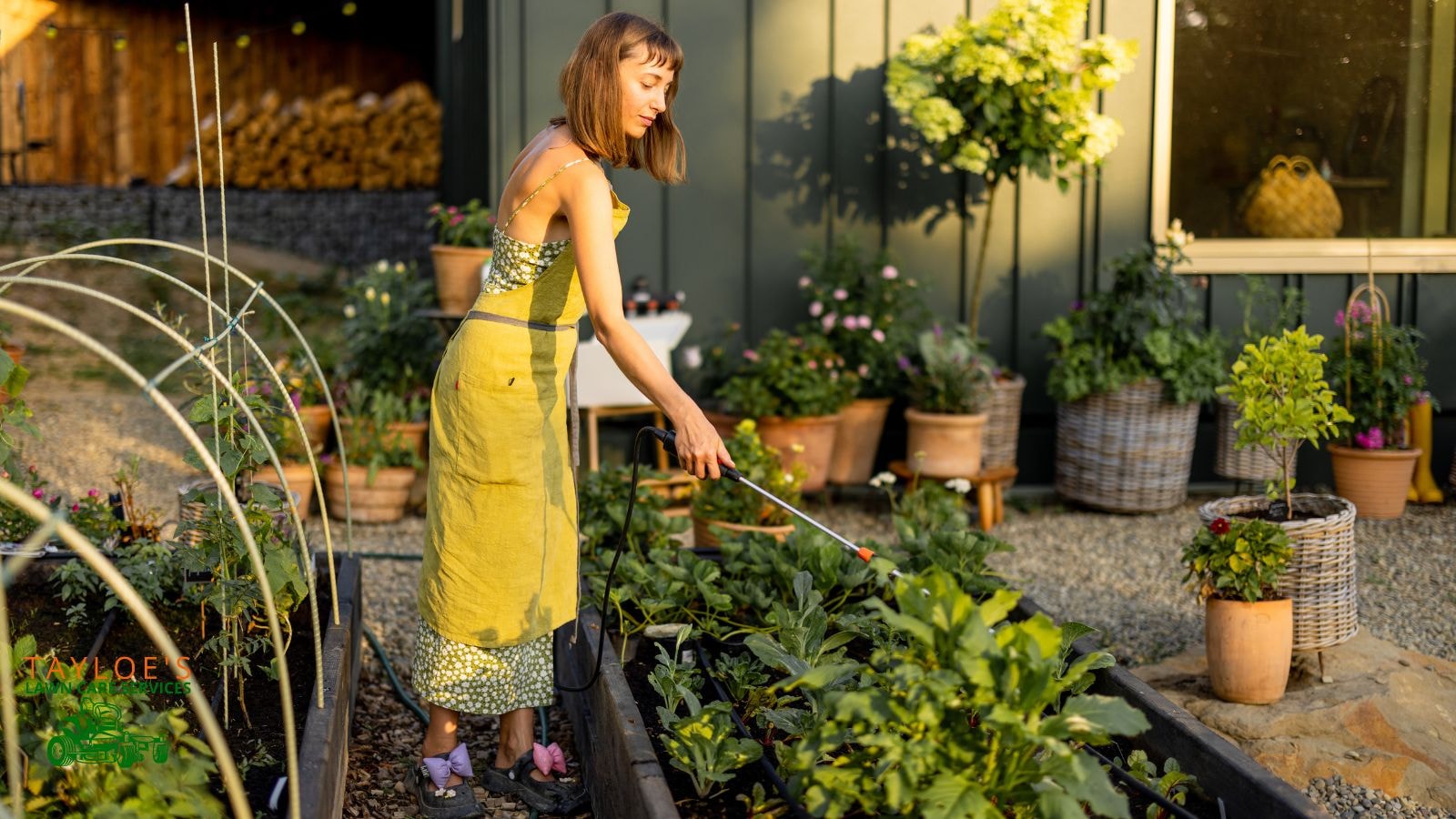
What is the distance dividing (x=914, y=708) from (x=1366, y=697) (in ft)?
6.07

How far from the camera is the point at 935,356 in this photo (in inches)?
214

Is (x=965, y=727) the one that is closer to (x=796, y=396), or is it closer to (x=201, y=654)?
(x=201, y=654)

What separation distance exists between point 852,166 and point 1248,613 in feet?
9.91

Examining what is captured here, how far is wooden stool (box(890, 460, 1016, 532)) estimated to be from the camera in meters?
5.39

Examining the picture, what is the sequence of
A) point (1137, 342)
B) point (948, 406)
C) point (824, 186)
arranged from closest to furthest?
1. point (948, 406)
2. point (1137, 342)
3. point (824, 186)

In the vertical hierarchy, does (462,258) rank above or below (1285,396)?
above

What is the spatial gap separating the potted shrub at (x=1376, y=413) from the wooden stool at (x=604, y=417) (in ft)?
8.92

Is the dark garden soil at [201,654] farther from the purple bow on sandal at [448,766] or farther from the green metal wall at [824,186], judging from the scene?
the green metal wall at [824,186]

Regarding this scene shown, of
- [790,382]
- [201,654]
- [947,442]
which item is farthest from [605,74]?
[947,442]

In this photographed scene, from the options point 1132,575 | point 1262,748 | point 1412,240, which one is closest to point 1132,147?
point 1412,240

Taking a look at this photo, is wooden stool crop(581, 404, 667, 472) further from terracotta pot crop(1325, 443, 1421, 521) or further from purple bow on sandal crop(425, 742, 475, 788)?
terracotta pot crop(1325, 443, 1421, 521)

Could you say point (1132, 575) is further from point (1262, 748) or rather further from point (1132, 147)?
point (1132, 147)

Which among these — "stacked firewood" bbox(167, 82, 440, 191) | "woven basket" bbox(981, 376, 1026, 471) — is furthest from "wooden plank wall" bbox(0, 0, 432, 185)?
"woven basket" bbox(981, 376, 1026, 471)

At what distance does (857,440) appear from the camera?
222 inches
